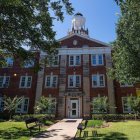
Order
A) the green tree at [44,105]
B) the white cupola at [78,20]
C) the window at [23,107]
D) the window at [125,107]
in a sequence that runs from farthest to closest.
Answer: the white cupola at [78,20] < the window at [23,107] < the window at [125,107] < the green tree at [44,105]

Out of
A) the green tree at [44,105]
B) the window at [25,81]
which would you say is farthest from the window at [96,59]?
the window at [25,81]

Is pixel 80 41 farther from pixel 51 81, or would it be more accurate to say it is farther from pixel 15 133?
pixel 15 133

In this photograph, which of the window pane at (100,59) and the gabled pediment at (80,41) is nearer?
the window pane at (100,59)

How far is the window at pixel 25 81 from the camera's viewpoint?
110 ft

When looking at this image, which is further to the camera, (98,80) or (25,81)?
(25,81)

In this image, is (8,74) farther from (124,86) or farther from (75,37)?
(124,86)

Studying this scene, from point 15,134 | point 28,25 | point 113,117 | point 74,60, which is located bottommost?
point 15,134

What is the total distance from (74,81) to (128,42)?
1545 cm

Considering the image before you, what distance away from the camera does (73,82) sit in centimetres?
3228

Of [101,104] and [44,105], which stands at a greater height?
[101,104]

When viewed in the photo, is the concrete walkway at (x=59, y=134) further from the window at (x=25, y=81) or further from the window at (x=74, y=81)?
the window at (x=25, y=81)

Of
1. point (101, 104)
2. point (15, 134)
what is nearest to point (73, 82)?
point (101, 104)

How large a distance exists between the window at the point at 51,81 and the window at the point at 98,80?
590 centimetres

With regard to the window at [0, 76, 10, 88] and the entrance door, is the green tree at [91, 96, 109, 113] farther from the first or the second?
the window at [0, 76, 10, 88]
